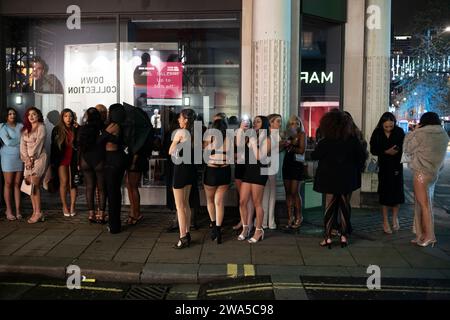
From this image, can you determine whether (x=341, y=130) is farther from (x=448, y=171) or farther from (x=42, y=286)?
(x=448, y=171)

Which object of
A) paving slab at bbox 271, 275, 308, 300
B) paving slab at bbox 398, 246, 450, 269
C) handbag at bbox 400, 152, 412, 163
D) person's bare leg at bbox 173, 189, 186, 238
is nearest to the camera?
paving slab at bbox 271, 275, 308, 300

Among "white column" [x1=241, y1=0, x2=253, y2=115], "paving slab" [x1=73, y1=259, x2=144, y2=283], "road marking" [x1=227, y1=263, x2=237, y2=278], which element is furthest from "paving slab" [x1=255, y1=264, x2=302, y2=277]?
"white column" [x1=241, y1=0, x2=253, y2=115]

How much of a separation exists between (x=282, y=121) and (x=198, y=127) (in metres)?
1.49

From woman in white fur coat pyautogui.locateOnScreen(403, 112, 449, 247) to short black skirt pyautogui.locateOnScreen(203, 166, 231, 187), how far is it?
265 centimetres

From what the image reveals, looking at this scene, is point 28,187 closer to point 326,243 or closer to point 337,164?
point 326,243

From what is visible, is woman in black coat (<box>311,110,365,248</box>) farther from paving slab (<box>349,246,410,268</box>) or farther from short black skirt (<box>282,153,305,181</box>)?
short black skirt (<box>282,153,305,181</box>)

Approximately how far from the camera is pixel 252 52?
8.41 m

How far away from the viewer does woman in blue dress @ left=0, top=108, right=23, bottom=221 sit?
784 centimetres

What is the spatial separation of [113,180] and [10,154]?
6.71 ft

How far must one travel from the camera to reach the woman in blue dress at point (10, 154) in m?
7.84

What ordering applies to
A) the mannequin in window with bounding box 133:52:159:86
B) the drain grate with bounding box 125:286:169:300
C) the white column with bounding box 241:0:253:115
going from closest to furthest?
the drain grate with bounding box 125:286:169:300, the white column with bounding box 241:0:253:115, the mannequin in window with bounding box 133:52:159:86

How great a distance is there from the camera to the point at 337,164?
647cm

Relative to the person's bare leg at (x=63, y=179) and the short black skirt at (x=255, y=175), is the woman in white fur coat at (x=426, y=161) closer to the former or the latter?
the short black skirt at (x=255, y=175)

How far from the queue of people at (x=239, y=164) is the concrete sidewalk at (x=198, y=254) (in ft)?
0.77
